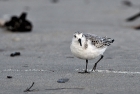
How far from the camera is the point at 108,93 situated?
594cm

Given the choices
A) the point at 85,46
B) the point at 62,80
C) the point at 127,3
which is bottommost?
the point at 62,80

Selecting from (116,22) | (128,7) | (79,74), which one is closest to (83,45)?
(79,74)

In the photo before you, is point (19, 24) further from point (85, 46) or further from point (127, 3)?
point (127, 3)

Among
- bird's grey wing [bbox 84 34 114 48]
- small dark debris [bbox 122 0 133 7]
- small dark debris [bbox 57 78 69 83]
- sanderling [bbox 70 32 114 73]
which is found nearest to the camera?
small dark debris [bbox 57 78 69 83]

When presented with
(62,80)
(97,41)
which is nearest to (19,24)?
(97,41)

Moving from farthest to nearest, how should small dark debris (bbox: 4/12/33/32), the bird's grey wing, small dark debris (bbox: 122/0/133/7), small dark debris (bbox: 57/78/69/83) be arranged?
1. small dark debris (bbox: 122/0/133/7)
2. small dark debris (bbox: 4/12/33/32)
3. the bird's grey wing
4. small dark debris (bbox: 57/78/69/83)

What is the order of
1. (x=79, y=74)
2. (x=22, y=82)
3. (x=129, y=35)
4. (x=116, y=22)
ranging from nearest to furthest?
(x=22, y=82) → (x=79, y=74) → (x=129, y=35) → (x=116, y=22)

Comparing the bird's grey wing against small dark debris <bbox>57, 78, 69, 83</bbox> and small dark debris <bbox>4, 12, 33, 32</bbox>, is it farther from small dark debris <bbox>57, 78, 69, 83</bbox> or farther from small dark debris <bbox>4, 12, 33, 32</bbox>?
small dark debris <bbox>4, 12, 33, 32</bbox>

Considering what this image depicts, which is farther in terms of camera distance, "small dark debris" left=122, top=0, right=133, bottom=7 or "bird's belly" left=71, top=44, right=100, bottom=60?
"small dark debris" left=122, top=0, right=133, bottom=7

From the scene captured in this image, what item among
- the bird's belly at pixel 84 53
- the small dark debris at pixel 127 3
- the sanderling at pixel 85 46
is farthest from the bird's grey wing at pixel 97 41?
the small dark debris at pixel 127 3

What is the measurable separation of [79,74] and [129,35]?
403 centimetres

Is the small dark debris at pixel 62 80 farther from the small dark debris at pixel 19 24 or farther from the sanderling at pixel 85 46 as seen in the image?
the small dark debris at pixel 19 24

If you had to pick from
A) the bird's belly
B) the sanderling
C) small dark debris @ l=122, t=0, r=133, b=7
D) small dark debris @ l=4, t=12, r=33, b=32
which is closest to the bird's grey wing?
the sanderling

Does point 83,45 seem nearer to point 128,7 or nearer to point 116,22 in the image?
point 116,22
